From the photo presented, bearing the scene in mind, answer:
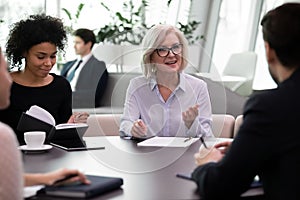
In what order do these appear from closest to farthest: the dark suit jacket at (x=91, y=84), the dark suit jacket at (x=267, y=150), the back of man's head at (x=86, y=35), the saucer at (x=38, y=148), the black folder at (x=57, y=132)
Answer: the dark suit jacket at (x=267, y=150) < the saucer at (x=38, y=148) < the black folder at (x=57, y=132) < the dark suit jacket at (x=91, y=84) < the back of man's head at (x=86, y=35)

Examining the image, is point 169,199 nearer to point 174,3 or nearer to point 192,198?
point 192,198

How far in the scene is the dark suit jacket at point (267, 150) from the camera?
148 cm

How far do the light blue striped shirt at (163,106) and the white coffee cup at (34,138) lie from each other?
1.86 feet

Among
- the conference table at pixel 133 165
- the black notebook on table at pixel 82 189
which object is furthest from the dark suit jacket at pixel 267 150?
the black notebook on table at pixel 82 189

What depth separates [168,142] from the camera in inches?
97.7

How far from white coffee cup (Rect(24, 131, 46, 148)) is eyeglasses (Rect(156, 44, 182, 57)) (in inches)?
34.2

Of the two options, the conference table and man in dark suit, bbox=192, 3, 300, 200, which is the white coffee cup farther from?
man in dark suit, bbox=192, 3, 300, 200

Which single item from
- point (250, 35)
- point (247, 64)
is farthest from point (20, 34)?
point (250, 35)

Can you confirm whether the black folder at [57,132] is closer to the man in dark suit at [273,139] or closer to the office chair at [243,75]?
the man in dark suit at [273,139]

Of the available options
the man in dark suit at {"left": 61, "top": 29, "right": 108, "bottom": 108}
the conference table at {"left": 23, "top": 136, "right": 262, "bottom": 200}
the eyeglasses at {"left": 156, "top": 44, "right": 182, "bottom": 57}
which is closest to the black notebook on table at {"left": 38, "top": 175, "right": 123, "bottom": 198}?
the conference table at {"left": 23, "top": 136, "right": 262, "bottom": 200}

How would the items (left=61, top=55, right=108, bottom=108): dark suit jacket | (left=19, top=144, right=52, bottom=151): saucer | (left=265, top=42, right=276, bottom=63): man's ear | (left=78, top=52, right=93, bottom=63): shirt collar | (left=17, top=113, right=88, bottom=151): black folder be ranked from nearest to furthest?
(left=265, top=42, right=276, bottom=63): man's ear
(left=19, top=144, right=52, bottom=151): saucer
(left=17, top=113, right=88, bottom=151): black folder
(left=61, top=55, right=108, bottom=108): dark suit jacket
(left=78, top=52, right=93, bottom=63): shirt collar

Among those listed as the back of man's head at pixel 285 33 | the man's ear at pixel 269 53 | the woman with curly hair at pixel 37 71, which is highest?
the back of man's head at pixel 285 33

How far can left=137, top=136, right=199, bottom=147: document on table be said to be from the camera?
2.42 m

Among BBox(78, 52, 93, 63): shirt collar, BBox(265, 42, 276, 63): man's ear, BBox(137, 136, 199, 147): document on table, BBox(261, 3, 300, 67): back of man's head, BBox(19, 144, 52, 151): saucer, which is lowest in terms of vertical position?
BBox(19, 144, 52, 151): saucer
